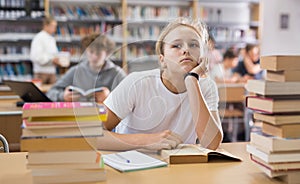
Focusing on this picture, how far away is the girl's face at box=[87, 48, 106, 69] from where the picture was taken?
145 cm

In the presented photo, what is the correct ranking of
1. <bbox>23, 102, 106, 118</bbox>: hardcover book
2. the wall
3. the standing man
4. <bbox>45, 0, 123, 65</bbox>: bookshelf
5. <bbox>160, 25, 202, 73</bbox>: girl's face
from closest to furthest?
<bbox>23, 102, 106, 118</bbox>: hardcover book
<bbox>160, 25, 202, 73</bbox>: girl's face
the standing man
<bbox>45, 0, 123, 65</bbox>: bookshelf
the wall

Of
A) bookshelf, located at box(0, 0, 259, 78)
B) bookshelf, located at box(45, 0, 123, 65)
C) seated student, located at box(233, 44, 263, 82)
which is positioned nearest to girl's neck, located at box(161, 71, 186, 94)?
seated student, located at box(233, 44, 263, 82)

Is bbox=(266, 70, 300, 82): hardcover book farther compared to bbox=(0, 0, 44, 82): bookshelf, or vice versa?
bbox=(0, 0, 44, 82): bookshelf

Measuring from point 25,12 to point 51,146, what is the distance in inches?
227

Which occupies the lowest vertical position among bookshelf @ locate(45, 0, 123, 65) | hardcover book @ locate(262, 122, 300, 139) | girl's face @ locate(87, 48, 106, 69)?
hardcover book @ locate(262, 122, 300, 139)

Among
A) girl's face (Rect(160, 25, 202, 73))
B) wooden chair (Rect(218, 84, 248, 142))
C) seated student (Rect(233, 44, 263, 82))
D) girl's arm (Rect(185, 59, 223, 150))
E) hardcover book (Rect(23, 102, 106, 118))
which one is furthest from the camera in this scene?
seated student (Rect(233, 44, 263, 82))

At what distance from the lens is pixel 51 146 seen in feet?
3.64

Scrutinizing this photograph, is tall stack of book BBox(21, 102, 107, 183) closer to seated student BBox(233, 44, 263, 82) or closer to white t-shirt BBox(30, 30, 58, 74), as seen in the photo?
seated student BBox(233, 44, 263, 82)

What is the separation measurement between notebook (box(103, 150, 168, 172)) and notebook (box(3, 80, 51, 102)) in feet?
4.09

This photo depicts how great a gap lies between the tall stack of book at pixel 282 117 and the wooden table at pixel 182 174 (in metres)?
0.06

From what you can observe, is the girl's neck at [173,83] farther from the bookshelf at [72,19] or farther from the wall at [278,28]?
the wall at [278,28]

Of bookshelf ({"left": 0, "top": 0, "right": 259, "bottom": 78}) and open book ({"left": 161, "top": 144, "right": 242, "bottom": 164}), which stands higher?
bookshelf ({"left": 0, "top": 0, "right": 259, "bottom": 78})

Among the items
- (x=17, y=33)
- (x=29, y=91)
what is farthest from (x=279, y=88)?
(x=17, y=33)

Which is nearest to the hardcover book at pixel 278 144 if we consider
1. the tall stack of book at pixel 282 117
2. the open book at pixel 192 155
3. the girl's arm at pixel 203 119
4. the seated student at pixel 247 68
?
the tall stack of book at pixel 282 117
